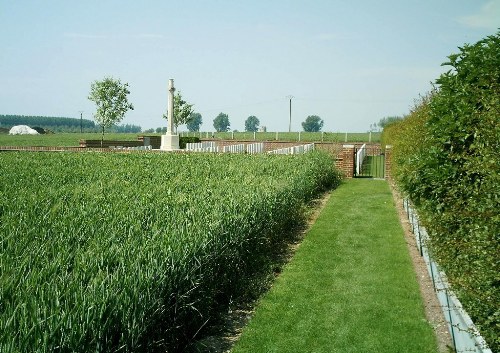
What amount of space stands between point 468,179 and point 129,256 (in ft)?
12.7

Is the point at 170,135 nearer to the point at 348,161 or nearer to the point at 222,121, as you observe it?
the point at 348,161

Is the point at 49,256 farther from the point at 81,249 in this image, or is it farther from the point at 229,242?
the point at 229,242

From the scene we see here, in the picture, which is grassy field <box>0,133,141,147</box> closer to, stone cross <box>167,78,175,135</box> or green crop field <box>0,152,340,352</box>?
stone cross <box>167,78,175,135</box>

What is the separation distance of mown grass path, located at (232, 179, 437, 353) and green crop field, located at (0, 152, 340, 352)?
0.62m

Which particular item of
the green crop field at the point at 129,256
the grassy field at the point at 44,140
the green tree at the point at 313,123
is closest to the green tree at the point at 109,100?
the grassy field at the point at 44,140

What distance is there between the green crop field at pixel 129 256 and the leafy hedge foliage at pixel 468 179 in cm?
254

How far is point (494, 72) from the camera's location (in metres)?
5.54

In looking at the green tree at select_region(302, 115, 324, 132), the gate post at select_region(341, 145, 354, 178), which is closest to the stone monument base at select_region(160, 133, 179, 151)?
the gate post at select_region(341, 145, 354, 178)

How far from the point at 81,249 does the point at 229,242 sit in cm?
199

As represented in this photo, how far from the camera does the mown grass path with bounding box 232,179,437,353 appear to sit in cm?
546

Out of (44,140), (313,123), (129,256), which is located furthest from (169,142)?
(313,123)

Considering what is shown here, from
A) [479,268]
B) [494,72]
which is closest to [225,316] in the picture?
[479,268]

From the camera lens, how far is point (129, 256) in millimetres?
4914

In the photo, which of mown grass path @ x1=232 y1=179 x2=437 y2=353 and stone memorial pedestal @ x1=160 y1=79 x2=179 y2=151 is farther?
stone memorial pedestal @ x1=160 y1=79 x2=179 y2=151
